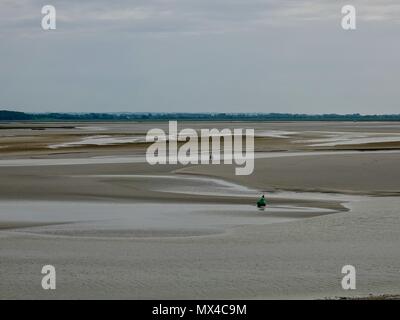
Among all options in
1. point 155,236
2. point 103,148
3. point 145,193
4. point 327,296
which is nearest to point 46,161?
point 103,148

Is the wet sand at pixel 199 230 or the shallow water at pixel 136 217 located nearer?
the wet sand at pixel 199 230

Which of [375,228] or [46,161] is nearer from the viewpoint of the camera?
[375,228]

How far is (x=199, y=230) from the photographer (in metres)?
16.6

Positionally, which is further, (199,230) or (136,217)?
(136,217)

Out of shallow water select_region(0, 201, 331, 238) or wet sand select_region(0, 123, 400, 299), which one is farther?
shallow water select_region(0, 201, 331, 238)

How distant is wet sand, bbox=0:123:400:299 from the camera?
1191cm

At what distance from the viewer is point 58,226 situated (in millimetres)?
17062

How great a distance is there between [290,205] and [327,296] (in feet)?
30.2

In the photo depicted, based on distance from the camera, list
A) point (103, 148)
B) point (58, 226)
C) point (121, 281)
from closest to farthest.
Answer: point (121, 281), point (58, 226), point (103, 148)

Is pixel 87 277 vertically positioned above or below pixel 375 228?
below

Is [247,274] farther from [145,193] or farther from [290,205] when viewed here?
[145,193]

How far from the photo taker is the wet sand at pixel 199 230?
39.1 feet

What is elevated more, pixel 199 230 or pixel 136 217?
pixel 136 217
